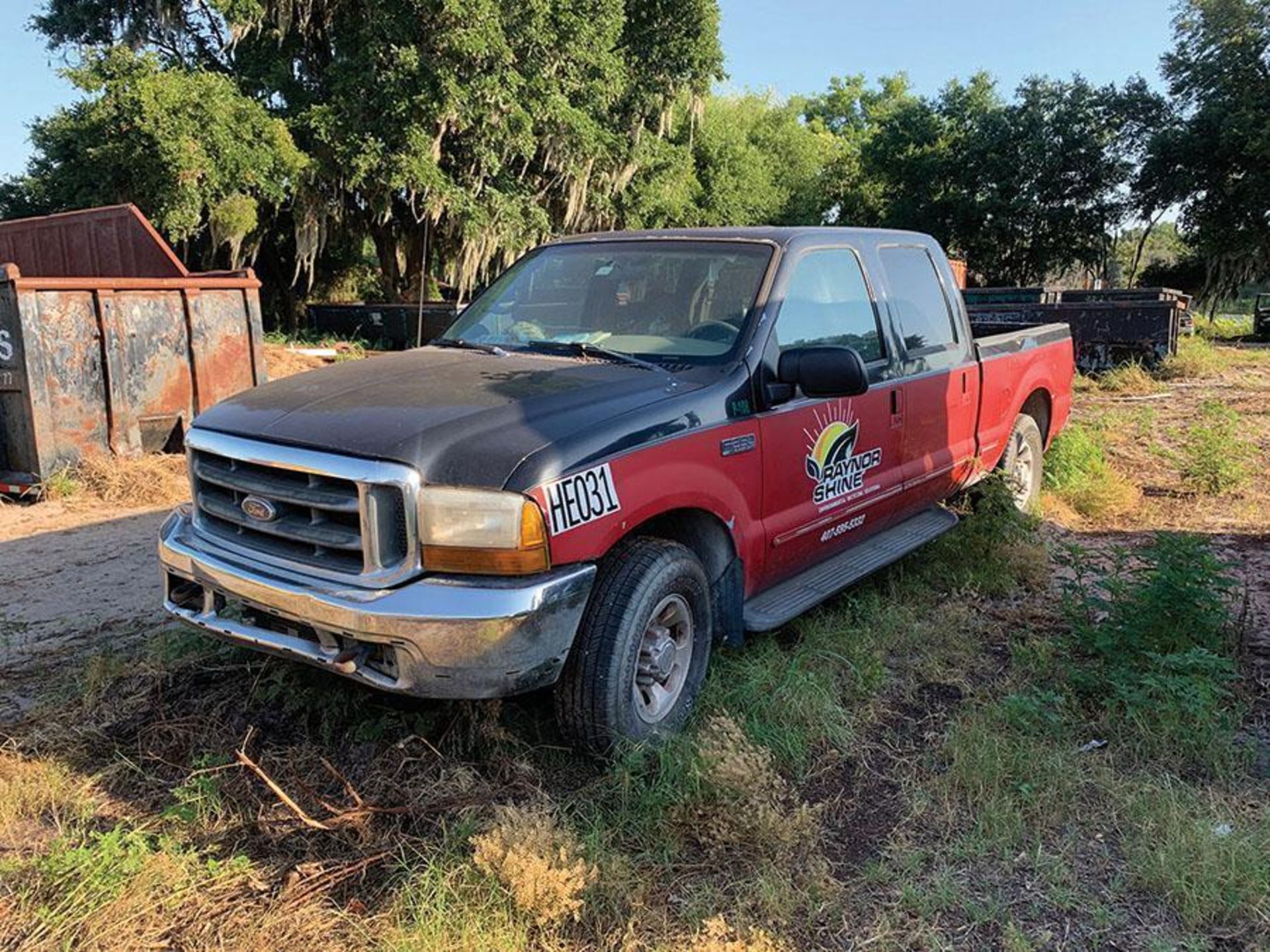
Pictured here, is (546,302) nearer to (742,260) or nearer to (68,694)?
(742,260)

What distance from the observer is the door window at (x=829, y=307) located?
159 inches

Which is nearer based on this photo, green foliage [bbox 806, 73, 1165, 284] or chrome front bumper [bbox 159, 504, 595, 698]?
chrome front bumper [bbox 159, 504, 595, 698]

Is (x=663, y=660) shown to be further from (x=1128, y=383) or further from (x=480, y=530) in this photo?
(x=1128, y=383)

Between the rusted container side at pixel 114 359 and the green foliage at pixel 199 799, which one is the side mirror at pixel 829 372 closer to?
the green foliage at pixel 199 799

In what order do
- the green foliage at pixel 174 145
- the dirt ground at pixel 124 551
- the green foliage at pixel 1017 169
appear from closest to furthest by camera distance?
the dirt ground at pixel 124 551 < the green foliage at pixel 174 145 < the green foliage at pixel 1017 169

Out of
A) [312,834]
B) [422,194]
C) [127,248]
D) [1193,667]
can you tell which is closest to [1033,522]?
[1193,667]

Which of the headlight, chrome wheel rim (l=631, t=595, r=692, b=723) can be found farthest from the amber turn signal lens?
chrome wheel rim (l=631, t=595, r=692, b=723)

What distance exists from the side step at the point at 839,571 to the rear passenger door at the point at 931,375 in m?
0.14

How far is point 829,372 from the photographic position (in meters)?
3.57

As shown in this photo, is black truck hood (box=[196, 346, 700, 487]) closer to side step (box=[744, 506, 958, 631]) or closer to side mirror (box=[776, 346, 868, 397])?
side mirror (box=[776, 346, 868, 397])

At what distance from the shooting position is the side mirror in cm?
356

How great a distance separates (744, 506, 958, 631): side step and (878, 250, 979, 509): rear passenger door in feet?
0.45

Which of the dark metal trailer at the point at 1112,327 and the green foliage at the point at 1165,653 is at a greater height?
the dark metal trailer at the point at 1112,327

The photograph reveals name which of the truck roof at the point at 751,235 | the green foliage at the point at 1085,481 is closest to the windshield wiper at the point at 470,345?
the truck roof at the point at 751,235
